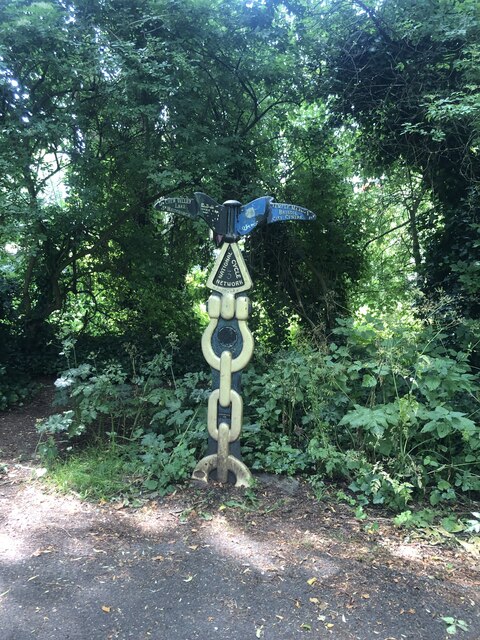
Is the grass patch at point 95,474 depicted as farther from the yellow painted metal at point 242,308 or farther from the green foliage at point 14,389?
the green foliage at point 14,389

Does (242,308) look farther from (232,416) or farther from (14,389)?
(14,389)

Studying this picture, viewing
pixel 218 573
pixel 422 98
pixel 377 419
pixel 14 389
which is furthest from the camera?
pixel 14 389

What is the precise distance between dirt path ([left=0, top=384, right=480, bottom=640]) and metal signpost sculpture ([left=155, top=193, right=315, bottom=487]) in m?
0.23

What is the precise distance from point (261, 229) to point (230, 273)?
12.5ft

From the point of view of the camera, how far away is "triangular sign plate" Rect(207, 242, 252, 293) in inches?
150

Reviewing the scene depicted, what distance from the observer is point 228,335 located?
384 centimetres

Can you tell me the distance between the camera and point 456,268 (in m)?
5.38

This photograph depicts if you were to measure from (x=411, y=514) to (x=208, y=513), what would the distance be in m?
1.44

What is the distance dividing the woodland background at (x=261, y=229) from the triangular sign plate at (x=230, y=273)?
105cm

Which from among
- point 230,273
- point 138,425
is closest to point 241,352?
point 230,273

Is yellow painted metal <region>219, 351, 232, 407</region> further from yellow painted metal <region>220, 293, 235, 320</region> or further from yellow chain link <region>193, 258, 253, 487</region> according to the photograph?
yellow painted metal <region>220, 293, 235, 320</region>

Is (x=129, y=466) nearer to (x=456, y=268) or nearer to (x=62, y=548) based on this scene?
(x=62, y=548)

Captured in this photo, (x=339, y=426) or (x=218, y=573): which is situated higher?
(x=339, y=426)

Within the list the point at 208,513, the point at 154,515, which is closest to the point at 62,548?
the point at 154,515
